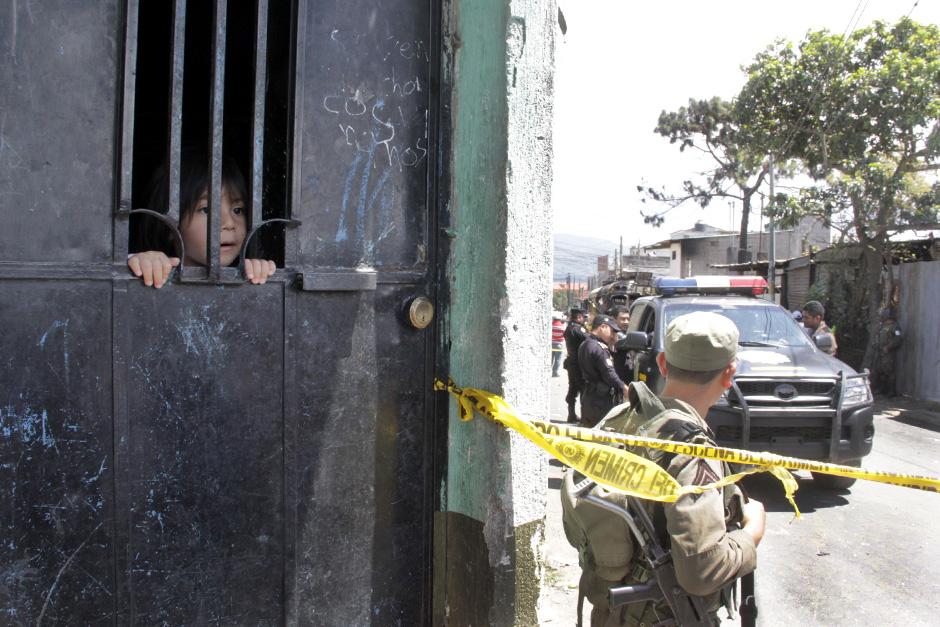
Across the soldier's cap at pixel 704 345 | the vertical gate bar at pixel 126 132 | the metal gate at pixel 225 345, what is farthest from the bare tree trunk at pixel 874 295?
the vertical gate bar at pixel 126 132

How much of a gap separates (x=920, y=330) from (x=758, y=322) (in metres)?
8.28

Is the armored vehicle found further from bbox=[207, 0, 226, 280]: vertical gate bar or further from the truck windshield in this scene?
bbox=[207, 0, 226, 280]: vertical gate bar

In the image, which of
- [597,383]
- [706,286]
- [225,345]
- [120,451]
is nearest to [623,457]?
[225,345]

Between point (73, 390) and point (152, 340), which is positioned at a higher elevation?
point (152, 340)

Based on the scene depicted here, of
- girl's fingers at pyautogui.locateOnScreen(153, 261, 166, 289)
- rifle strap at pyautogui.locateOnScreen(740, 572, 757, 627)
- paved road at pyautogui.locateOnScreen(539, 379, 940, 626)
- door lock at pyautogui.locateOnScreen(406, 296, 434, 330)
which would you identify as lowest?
paved road at pyautogui.locateOnScreen(539, 379, 940, 626)

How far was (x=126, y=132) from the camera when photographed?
197cm

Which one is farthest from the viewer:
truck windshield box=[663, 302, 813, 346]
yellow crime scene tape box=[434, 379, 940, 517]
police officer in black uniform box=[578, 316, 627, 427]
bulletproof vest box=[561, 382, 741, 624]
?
truck windshield box=[663, 302, 813, 346]

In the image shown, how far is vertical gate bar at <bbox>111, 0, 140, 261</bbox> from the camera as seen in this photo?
6.44 feet

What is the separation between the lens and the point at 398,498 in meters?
2.49

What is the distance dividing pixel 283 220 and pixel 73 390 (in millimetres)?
765

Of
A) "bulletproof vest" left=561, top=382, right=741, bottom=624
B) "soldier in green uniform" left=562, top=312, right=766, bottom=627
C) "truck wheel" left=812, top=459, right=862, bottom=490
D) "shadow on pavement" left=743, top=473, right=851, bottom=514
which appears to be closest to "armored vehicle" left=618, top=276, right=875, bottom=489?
"truck wheel" left=812, top=459, right=862, bottom=490

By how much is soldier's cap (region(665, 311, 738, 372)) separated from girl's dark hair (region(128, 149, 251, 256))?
145 centimetres

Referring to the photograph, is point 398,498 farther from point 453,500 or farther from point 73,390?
point 73,390

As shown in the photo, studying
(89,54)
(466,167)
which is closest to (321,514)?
(466,167)
